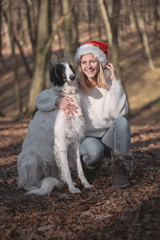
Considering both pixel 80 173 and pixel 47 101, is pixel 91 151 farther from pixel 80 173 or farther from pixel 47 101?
pixel 47 101

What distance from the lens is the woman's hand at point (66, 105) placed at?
4145mm

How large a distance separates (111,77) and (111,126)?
0.66m

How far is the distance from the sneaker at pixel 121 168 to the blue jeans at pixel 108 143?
68mm

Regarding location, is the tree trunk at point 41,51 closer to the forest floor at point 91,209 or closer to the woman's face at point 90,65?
the forest floor at point 91,209

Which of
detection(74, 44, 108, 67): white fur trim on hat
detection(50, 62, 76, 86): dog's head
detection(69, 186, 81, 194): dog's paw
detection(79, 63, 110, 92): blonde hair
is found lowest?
detection(69, 186, 81, 194): dog's paw

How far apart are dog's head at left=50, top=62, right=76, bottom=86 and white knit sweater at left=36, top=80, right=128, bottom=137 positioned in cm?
39

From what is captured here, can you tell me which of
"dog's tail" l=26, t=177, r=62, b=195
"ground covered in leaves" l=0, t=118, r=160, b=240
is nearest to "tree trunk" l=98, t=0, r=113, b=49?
"ground covered in leaves" l=0, t=118, r=160, b=240

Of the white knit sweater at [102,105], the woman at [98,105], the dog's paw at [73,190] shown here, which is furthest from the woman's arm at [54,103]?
the dog's paw at [73,190]

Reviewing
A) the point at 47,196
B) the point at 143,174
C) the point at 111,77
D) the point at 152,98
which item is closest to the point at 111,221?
the point at 47,196

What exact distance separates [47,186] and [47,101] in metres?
1.12

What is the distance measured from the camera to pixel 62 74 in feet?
13.3

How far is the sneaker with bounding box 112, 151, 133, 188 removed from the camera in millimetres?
4148

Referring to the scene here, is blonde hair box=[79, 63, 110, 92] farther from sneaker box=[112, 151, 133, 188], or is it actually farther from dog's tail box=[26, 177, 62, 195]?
dog's tail box=[26, 177, 62, 195]

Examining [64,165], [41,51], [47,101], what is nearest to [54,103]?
[47,101]
